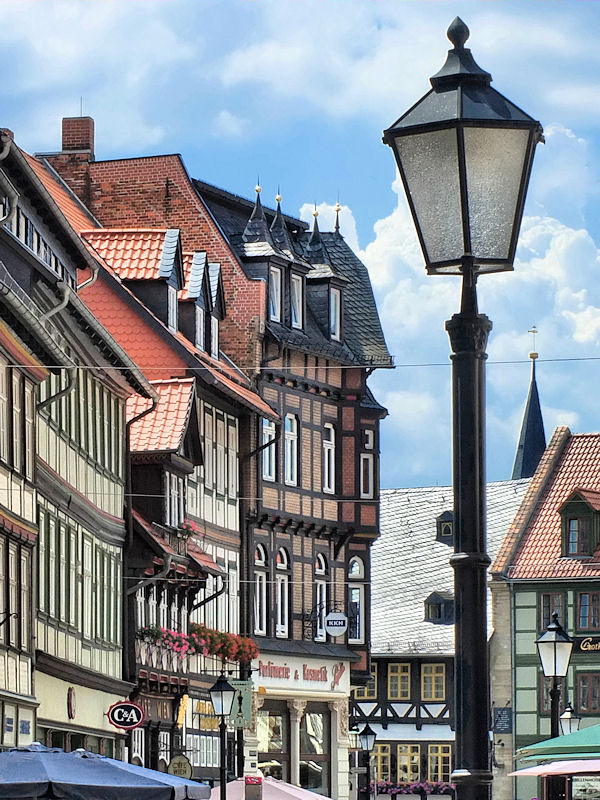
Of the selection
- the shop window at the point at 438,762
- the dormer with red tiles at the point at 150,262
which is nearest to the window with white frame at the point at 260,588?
the dormer with red tiles at the point at 150,262

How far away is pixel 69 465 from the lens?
30.9 m

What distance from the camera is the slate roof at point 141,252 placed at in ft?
139

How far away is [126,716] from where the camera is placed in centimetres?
3012

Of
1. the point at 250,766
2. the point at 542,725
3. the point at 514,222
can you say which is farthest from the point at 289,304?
the point at 514,222

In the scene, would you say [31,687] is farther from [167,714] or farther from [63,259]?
[167,714]

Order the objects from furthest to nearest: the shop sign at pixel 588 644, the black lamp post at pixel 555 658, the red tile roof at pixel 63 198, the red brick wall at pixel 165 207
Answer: the shop sign at pixel 588 644 < the red brick wall at pixel 165 207 < the red tile roof at pixel 63 198 < the black lamp post at pixel 555 658

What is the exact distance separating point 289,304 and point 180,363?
826cm

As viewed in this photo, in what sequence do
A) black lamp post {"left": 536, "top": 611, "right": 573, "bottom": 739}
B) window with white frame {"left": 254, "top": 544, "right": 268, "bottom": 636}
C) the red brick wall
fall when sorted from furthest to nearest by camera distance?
1. window with white frame {"left": 254, "top": 544, "right": 268, "bottom": 636}
2. the red brick wall
3. black lamp post {"left": 536, "top": 611, "right": 573, "bottom": 739}

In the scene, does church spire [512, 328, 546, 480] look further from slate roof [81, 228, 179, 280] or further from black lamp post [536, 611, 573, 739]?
black lamp post [536, 611, 573, 739]

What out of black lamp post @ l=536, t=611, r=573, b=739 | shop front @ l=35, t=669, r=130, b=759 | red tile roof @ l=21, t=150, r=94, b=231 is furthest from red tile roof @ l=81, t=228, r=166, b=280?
black lamp post @ l=536, t=611, r=573, b=739

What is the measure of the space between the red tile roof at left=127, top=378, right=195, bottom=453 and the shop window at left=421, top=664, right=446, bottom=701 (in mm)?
30457

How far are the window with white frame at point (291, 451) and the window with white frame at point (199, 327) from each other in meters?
4.88

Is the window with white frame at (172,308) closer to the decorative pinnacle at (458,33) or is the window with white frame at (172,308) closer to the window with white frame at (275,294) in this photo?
the window with white frame at (275,294)

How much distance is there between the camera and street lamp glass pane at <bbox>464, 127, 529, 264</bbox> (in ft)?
22.2
